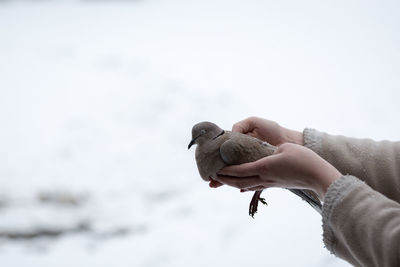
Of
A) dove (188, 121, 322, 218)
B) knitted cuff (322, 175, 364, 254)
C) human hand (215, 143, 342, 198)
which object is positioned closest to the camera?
knitted cuff (322, 175, 364, 254)

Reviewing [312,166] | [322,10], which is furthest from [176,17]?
[312,166]

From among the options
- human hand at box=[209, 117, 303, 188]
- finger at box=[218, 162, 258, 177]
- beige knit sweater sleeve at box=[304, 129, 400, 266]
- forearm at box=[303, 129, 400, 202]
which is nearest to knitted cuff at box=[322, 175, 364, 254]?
beige knit sweater sleeve at box=[304, 129, 400, 266]

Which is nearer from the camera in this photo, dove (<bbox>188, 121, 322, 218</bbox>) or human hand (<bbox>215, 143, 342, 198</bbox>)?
human hand (<bbox>215, 143, 342, 198</bbox>)

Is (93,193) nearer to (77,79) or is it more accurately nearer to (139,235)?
(139,235)

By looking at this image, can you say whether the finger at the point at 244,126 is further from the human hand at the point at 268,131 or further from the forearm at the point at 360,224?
the forearm at the point at 360,224

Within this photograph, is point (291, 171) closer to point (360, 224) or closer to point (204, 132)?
point (360, 224)

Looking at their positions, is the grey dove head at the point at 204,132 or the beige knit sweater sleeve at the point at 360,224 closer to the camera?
the beige knit sweater sleeve at the point at 360,224

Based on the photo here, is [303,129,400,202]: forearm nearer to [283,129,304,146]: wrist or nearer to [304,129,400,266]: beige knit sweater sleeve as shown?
[283,129,304,146]: wrist

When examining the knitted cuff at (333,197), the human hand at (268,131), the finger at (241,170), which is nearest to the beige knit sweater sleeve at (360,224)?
the knitted cuff at (333,197)
